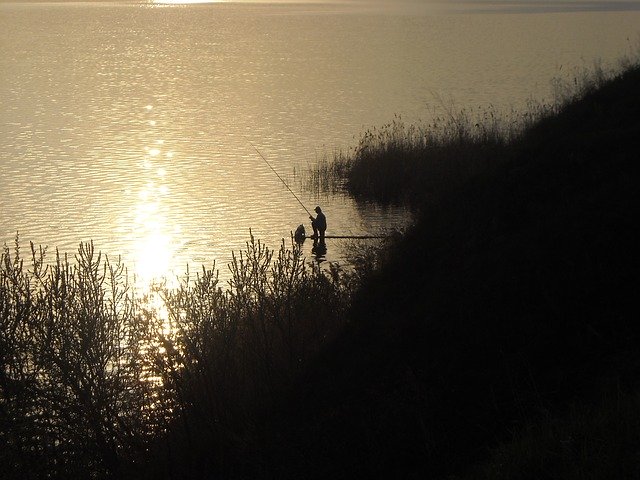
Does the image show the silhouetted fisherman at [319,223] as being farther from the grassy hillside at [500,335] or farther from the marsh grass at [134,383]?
the marsh grass at [134,383]

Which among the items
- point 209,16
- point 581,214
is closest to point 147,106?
point 581,214

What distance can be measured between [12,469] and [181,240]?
16.6 m

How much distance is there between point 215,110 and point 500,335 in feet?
154

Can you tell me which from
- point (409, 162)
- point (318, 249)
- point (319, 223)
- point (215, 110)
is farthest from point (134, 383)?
point (215, 110)

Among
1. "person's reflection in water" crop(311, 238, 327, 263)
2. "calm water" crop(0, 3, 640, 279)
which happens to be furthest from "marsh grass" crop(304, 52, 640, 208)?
"person's reflection in water" crop(311, 238, 327, 263)

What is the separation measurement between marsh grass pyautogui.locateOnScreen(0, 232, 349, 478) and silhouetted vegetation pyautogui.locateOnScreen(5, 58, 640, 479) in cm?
4

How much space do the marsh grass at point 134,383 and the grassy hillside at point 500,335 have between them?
120cm

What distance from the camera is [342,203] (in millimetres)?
34375

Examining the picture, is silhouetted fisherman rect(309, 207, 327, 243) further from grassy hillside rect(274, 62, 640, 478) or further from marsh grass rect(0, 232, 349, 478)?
marsh grass rect(0, 232, 349, 478)

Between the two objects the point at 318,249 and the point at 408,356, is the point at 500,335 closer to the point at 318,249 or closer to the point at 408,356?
the point at 408,356

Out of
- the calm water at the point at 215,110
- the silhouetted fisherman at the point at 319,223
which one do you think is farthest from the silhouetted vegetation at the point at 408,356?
the silhouetted fisherman at the point at 319,223

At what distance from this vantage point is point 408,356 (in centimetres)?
1320

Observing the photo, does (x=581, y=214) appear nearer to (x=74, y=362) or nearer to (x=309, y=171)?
(x=74, y=362)

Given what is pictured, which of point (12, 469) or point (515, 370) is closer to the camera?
point (515, 370)
